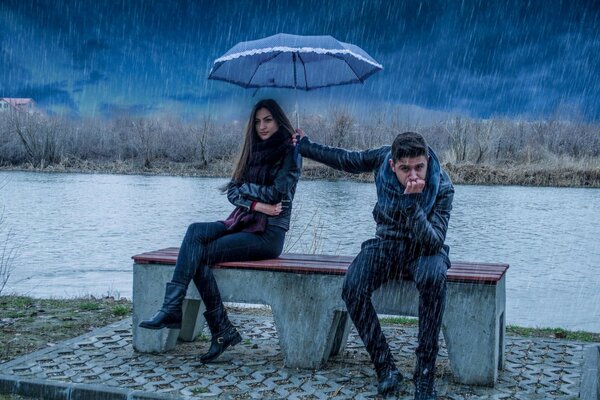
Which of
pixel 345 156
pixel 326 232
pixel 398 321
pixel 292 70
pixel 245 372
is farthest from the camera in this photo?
pixel 326 232

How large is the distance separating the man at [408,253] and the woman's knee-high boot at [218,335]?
110cm

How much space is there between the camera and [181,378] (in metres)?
5.11

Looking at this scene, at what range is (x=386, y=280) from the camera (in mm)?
5043

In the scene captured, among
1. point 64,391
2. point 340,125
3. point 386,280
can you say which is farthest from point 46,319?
point 340,125

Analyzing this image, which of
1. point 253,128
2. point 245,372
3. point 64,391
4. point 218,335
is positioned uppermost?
point 253,128

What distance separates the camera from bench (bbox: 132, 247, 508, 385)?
16.1 ft

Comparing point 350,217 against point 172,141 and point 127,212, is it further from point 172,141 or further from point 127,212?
point 172,141

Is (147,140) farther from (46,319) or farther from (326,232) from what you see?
(46,319)

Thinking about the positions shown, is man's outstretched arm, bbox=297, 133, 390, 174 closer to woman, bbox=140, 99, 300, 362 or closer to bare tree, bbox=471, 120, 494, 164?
woman, bbox=140, 99, 300, 362

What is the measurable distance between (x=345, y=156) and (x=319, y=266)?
2.89 ft

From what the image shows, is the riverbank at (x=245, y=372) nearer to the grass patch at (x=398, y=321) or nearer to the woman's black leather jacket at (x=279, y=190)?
the grass patch at (x=398, y=321)

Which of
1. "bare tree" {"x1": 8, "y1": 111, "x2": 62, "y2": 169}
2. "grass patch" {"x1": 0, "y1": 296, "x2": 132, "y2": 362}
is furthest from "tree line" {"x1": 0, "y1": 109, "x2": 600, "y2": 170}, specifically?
"grass patch" {"x1": 0, "y1": 296, "x2": 132, "y2": 362}

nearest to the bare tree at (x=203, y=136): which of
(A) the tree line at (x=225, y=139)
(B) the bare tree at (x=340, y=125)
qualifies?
(A) the tree line at (x=225, y=139)

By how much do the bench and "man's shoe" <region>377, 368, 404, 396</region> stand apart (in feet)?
1.50
